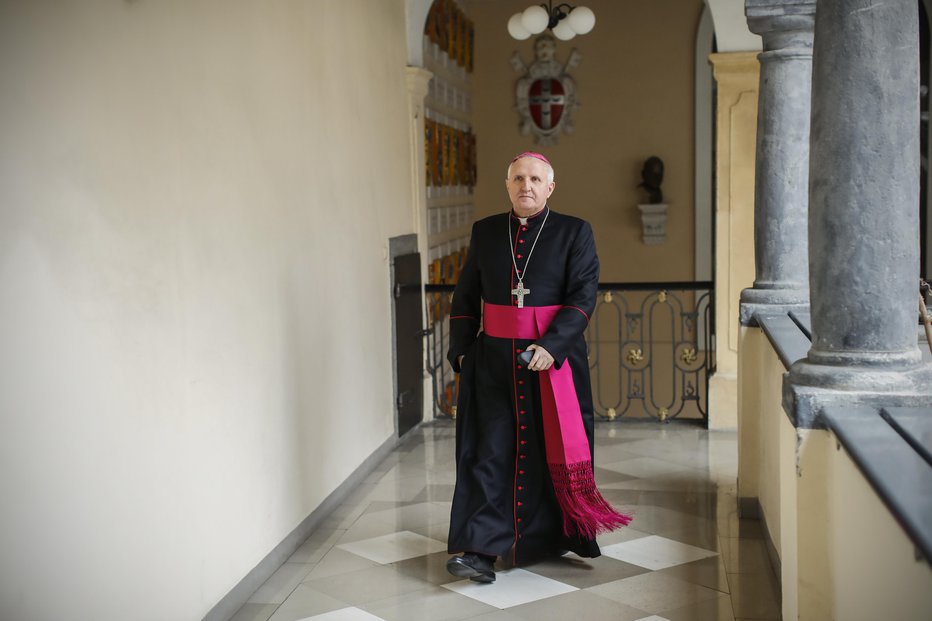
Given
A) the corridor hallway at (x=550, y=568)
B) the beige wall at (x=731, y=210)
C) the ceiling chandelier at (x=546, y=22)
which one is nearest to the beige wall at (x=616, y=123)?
the ceiling chandelier at (x=546, y=22)

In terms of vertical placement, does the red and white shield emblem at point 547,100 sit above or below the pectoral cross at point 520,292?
above

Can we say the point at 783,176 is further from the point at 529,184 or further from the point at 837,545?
the point at 837,545

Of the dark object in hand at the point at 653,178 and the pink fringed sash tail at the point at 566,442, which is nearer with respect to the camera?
the pink fringed sash tail at the point at 566,442

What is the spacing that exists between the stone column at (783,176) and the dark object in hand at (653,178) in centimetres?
601

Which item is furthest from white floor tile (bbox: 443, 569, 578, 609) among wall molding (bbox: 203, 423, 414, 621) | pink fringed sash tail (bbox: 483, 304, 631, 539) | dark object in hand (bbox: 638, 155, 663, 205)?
dark object in hand (bbox: 638, 155, 663, 205)

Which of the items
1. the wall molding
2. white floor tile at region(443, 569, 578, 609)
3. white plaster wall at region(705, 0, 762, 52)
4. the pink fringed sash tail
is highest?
white plaster wall at region(705, 0, 762, 52)

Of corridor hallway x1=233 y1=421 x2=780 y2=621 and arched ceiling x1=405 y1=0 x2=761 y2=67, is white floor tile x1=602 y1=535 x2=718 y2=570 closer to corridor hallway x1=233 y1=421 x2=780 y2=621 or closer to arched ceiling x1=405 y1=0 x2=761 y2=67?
corridor hallway x1=233 y1=421 x2=780 y2=621

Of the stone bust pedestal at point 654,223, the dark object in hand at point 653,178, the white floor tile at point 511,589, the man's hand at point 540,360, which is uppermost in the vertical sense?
the dark object in hand at point 653,178

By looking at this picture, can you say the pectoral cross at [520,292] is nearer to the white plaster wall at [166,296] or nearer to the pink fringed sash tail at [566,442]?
the pink fringed sash tail at [566,442]

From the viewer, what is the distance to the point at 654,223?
11.0 m

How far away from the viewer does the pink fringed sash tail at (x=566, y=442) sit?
13.6 feet

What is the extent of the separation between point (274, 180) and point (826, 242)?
251 centimetres

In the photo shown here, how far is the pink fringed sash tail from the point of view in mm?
4160

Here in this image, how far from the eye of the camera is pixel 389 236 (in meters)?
6.74
